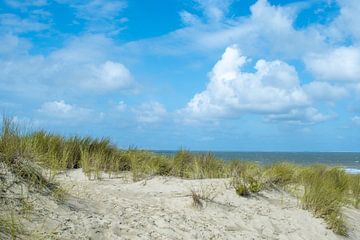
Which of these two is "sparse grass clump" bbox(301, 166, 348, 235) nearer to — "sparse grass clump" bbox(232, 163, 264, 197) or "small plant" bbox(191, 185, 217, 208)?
"sparse grass clump" bbox(232, 163, 264, 197)

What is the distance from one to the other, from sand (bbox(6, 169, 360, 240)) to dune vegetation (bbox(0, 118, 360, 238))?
0.75ft

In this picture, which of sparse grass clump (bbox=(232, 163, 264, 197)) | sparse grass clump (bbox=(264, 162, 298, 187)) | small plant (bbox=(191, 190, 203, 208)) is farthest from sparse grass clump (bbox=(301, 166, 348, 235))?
small plant (bbox=(191, 190, 203, 208))

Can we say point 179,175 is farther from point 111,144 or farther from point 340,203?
point 340,203

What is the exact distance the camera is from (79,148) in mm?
10414

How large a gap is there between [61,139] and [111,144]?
53.7 inches

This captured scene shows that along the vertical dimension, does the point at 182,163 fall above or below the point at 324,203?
above

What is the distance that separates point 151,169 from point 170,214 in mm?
2868

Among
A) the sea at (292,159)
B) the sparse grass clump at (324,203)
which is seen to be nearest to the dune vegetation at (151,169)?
the sparse grass clump at (324,203)

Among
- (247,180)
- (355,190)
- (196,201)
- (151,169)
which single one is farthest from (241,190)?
(355,190)

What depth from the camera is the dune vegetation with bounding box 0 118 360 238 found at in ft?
20.8

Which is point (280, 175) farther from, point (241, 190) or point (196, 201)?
point (196, 201)

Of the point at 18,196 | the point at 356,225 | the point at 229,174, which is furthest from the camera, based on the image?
the point at 229,174

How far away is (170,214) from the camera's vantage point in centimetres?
690

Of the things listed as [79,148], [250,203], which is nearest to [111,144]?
[79,148]
